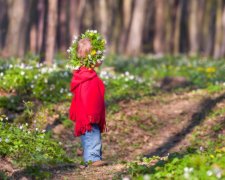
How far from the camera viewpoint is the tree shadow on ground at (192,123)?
12.9m

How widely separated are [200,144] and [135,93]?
3.97 m

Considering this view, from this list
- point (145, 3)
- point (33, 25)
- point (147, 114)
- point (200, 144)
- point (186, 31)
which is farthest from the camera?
point (186, 31)

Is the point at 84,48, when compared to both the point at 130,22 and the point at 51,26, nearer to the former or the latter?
the point at 51,26

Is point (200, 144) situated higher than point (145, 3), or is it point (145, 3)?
point (145, 3)

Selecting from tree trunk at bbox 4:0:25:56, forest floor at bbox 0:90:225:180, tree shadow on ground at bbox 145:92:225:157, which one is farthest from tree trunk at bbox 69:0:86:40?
tree shadow on ground at bbox 145:92:225:157

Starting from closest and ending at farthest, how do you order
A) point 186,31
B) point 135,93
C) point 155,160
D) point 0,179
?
point 0,179 → point 155,160 → point 135,93 → point 186,31

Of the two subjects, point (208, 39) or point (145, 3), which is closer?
point (145, 3)

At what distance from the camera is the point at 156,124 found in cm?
1456

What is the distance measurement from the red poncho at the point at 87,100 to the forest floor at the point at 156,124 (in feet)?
4.76

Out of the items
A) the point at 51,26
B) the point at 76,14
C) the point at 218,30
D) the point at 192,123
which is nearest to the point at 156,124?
the point at 192,123

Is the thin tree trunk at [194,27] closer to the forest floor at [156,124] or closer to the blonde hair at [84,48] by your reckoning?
the forest floor at [156,124]

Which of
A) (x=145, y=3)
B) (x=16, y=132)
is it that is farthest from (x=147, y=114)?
(x=145, y=3)

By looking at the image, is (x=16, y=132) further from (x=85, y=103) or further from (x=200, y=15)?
(x=200, y=15)

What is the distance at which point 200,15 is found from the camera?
41.6 m
